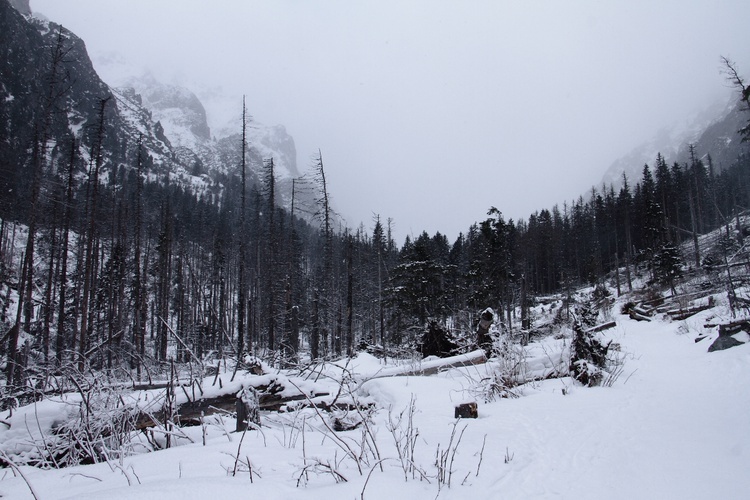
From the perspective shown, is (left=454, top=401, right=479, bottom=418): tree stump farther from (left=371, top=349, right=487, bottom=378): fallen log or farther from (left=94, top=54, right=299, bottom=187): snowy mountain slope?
(left=94, top=54, right=299, bottom=187): snowy mountain slope

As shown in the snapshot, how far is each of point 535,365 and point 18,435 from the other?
27.0 ft

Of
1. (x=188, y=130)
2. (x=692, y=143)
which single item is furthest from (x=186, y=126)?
(x=692, y=143)

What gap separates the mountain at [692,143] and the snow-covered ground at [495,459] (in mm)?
125079

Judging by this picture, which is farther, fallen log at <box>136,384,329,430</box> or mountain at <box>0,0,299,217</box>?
mountain at <box>0,0,299,217</box>

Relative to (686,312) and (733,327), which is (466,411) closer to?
(733,327)

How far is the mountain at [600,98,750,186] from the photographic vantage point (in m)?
109

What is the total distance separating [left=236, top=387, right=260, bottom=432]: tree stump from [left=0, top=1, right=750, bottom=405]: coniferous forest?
1094mm

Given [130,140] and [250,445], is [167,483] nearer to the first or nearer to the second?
[250,445]

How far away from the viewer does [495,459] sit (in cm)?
280

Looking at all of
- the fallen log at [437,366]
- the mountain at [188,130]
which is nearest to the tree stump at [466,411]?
the fallen log at [437,366]

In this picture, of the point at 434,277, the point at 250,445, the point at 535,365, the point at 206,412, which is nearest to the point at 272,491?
the point at 250,445

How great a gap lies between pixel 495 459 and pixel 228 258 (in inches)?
1852

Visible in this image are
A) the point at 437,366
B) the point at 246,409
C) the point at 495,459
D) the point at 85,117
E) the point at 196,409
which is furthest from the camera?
the point at 85,117

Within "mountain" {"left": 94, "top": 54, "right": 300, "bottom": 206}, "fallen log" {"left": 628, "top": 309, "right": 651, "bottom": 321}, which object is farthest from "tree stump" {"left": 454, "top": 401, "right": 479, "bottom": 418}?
"mountain" {"left": 94, "top": 54, "right": 300, "bottom": 206}
